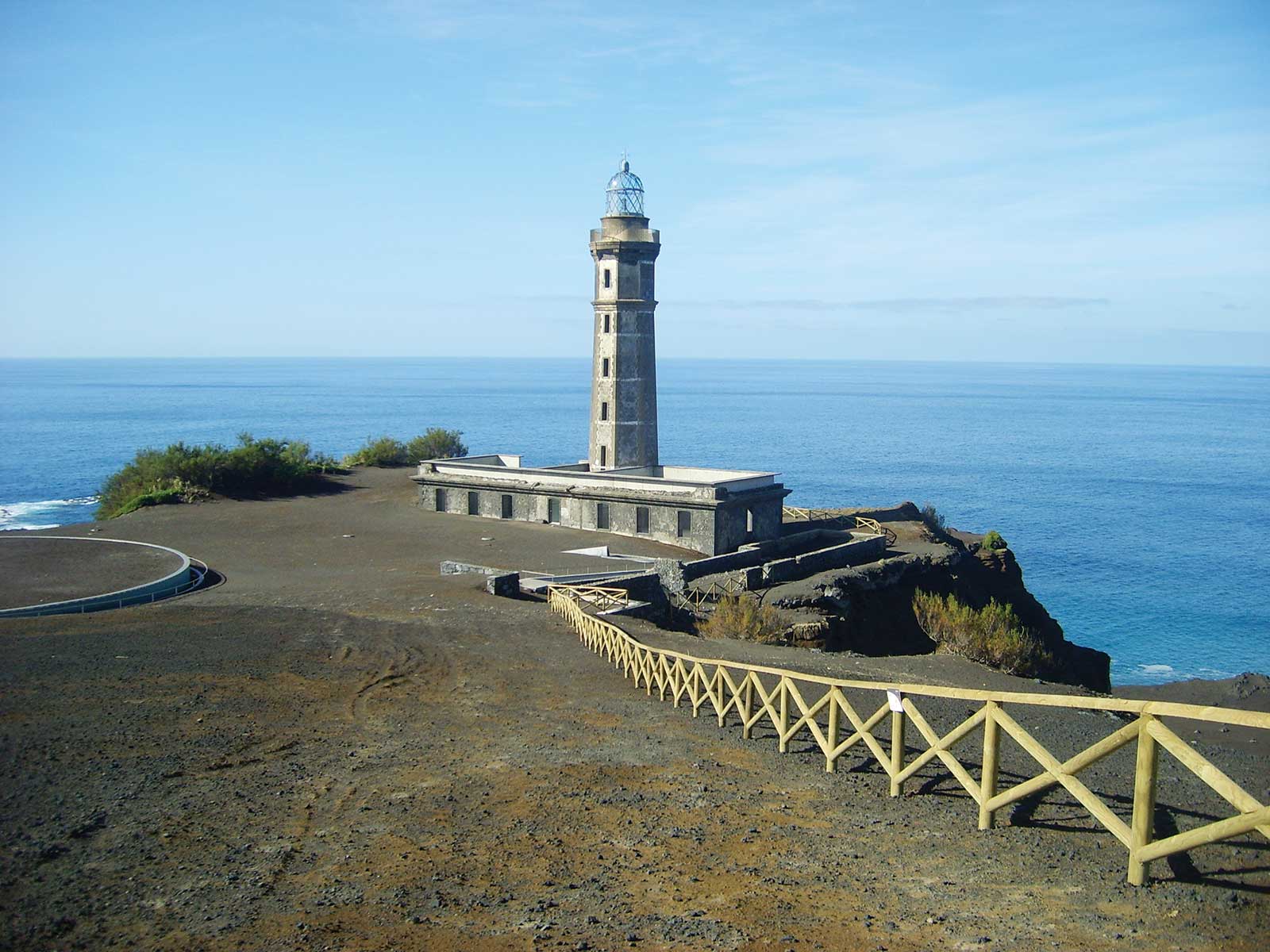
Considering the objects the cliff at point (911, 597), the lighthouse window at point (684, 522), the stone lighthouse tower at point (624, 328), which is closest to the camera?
the cliff at point (911, 597)

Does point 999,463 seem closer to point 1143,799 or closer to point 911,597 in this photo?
point 911,597

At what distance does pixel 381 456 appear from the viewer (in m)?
51.3

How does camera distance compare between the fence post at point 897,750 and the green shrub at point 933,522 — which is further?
the green shrub at point 933,522

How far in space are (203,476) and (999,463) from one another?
262 feet

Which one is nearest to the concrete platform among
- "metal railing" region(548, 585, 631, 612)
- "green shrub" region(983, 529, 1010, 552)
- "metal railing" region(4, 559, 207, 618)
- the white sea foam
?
"metal railing" region(4, 559, 207, 618)

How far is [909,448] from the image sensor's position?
112875 mm

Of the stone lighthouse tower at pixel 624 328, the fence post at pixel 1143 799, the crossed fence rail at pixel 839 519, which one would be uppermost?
the stone lighthouse tower at pixel 624 328

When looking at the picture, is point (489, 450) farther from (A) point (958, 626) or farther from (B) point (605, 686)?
(B) point (605, 686)

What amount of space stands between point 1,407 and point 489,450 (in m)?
104

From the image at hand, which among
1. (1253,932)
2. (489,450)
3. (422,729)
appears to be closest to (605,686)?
(422,729)

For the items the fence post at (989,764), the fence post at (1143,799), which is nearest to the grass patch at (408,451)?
the fence post at (989,764)

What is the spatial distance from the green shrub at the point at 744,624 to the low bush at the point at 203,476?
24.1 meters

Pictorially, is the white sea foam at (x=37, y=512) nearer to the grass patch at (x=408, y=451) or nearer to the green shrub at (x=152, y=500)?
the green shrub at (x=152, y=500)

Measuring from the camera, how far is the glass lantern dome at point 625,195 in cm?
3878
